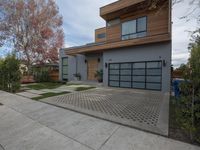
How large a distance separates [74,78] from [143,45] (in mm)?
8940

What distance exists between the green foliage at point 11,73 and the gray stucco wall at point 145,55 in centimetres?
742

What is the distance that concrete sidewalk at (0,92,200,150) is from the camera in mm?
2729

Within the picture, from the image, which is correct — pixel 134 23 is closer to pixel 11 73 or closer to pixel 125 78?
pixel 125 78

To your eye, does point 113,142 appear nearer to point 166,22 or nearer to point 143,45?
point 143,45

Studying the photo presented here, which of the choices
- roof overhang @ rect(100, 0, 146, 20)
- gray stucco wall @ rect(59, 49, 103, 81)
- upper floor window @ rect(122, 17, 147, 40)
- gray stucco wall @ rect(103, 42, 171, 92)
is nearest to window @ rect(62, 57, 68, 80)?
gray stucco wall @ rect(59, 49, 103, 81)

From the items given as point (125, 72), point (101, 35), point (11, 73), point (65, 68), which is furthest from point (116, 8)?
point (101, 35)

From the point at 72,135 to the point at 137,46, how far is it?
8.96 meters

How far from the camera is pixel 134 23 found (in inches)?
435

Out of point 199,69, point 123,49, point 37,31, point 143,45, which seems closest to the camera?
point 199,69

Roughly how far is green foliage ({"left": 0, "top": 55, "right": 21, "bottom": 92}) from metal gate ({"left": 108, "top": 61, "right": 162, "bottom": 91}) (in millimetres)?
7805

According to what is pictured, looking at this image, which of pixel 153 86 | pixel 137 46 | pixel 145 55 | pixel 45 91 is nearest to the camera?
pixel 45 91

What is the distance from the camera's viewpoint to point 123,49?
11094mm

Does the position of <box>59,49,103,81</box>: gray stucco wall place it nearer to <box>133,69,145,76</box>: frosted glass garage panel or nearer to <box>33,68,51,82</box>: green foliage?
<box>33,68,51,82</box>: green foliage

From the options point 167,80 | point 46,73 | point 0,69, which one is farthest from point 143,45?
point 46,73
